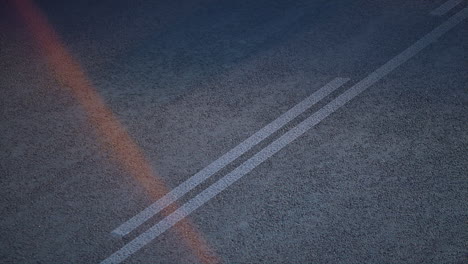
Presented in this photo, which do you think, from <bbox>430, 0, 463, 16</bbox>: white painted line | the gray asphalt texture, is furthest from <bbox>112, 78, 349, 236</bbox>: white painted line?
<bbox>430, 0, 463, 16</bbox>: white painted line

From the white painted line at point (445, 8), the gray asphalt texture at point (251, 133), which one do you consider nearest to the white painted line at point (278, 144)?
Answer: the gray asphalt texture at point (251, 133)

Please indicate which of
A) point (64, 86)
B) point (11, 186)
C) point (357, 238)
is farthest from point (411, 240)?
point (64, 86)

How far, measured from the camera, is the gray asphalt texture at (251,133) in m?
3.99

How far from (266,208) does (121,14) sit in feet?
17.5

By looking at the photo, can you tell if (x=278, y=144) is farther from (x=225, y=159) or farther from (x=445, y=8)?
(x=445, y=8)

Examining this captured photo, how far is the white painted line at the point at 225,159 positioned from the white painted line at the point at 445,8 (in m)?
2.37

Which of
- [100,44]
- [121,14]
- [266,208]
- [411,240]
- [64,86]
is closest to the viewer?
[411,240]

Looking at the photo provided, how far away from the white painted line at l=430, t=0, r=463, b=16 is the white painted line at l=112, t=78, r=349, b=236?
2.37 meters

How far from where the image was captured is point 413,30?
22.1 ft

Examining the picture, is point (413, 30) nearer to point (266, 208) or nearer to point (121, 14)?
point (266, 208)

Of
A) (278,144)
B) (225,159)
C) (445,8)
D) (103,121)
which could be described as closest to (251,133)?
(278,144)

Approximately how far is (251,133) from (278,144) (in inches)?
14.2

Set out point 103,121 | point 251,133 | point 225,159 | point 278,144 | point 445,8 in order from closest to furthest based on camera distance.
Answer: point 225,159 < point 278,144 < point 251,133 < point 103,121 < point 445,8

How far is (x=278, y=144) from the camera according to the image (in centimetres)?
502
